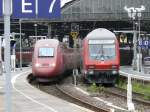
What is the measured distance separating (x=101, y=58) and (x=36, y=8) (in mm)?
29204

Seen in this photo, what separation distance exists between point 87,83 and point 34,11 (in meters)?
30.4

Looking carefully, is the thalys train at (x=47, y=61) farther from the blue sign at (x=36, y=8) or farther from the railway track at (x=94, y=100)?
the blue sign at (x=36, y=8)

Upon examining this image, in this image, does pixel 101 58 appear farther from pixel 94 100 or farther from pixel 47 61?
pixel 94 100

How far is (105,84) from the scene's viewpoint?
36.4 meters

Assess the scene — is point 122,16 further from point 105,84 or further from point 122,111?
point 122,111

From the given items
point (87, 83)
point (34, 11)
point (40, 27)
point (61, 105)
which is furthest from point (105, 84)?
point (40, 27)

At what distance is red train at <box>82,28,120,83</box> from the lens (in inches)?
1375

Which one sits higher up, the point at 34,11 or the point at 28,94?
the point at 34,11

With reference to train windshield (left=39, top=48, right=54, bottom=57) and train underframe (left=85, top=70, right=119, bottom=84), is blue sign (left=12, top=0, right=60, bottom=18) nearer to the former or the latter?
train underframe (left=85, top=70, right=119, bottom=84)

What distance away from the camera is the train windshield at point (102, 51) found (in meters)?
35.4

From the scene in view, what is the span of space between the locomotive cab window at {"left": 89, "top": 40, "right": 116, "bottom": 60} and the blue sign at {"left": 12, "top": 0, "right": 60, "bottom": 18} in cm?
2898

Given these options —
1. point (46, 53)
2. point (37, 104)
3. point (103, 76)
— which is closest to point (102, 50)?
point (103, 76)

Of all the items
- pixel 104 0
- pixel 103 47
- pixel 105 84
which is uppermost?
pixel 104 0

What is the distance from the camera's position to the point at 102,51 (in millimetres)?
35594
